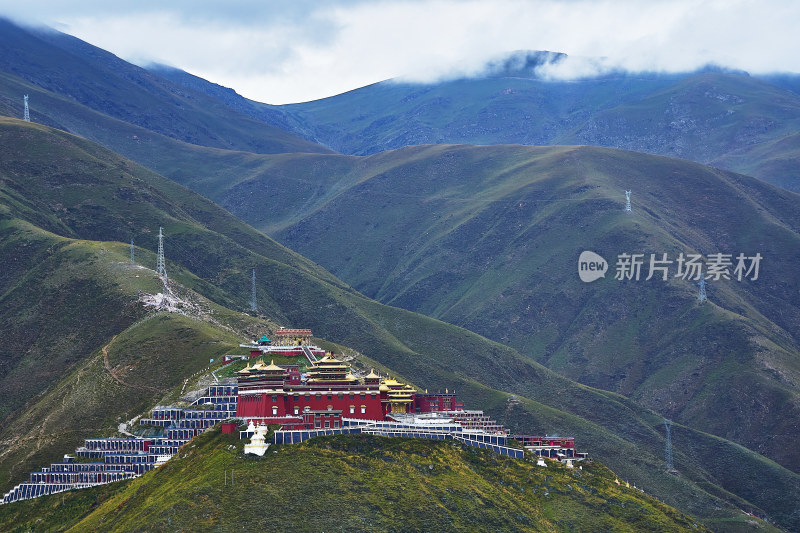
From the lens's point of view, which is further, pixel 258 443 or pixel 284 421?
pixel 284 421

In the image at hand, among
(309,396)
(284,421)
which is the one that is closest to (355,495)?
(284,421)

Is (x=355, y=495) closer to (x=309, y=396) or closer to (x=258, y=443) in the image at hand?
(x=258, y=443)

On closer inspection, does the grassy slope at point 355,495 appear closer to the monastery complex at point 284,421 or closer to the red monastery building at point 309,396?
the monastery complex at point 284,421

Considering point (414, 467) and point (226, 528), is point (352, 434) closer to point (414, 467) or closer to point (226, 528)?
point (414, 467)

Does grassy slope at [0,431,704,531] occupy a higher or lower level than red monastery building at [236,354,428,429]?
lower

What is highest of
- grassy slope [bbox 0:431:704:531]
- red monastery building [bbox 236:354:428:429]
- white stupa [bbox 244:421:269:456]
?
red monastery building [bbox 236:354:428:429]

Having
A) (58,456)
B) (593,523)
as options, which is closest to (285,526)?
(593,523)

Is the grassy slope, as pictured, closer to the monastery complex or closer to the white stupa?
the white stupa

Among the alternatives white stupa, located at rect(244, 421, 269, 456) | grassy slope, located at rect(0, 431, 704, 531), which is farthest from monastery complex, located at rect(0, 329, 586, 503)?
grassy slope, located at rect(0, 431, 704, 531)
